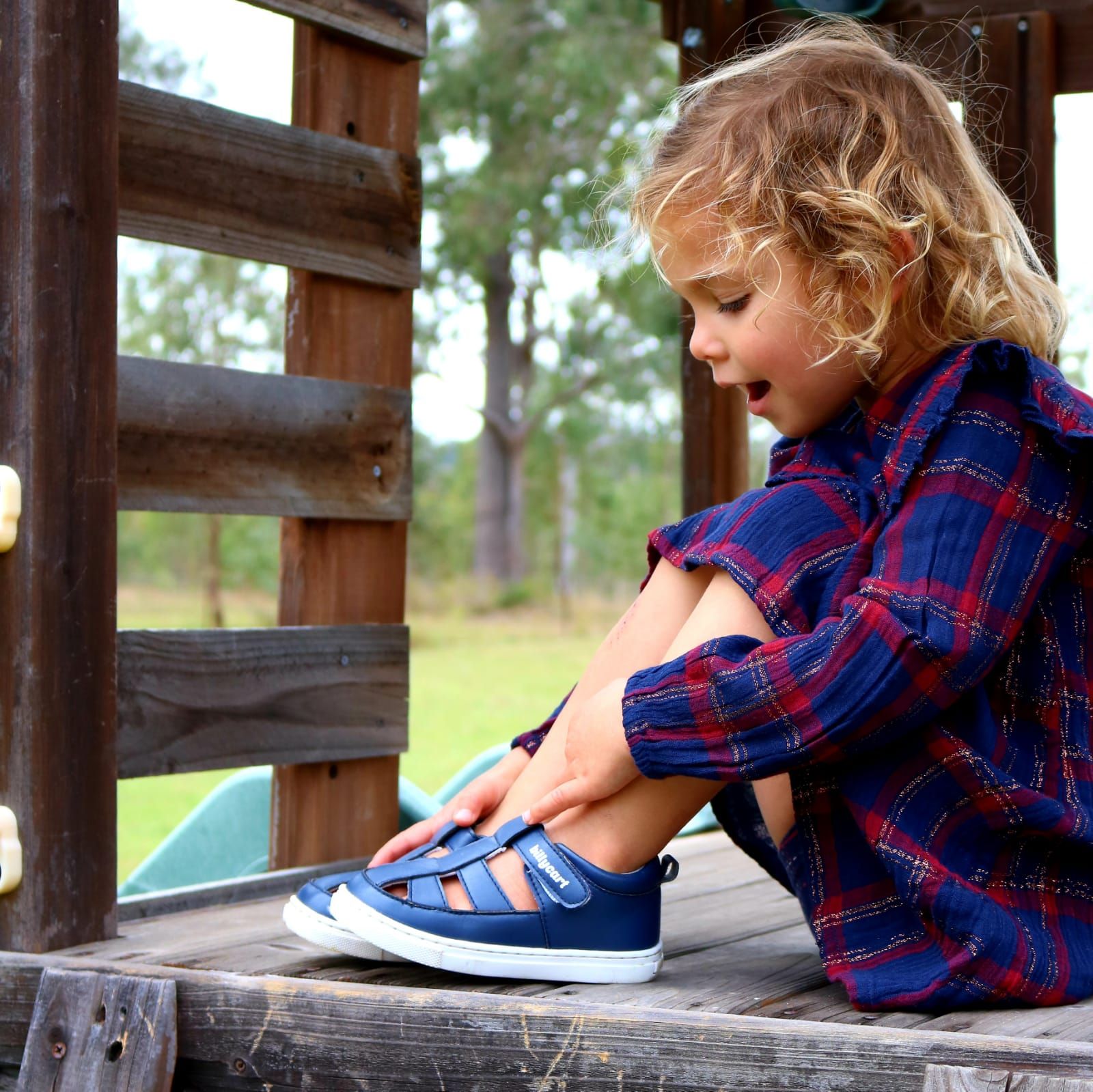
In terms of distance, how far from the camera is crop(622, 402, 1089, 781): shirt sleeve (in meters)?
1.17

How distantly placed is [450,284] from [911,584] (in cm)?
1616

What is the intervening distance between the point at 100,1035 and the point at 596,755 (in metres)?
0.55

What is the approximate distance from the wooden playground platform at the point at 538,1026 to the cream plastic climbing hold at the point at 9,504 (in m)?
0.43

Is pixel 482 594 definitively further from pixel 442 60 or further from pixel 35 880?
pixel 35 880

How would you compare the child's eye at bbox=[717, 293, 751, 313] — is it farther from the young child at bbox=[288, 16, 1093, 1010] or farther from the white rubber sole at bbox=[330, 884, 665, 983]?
the white rubber sole at bbox=[330, 884, 665, 983]

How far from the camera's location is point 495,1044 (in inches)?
47.1

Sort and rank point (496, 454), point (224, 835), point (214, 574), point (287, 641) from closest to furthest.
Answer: point (287, 641), point (224, 835), point (214, 574), point (496, 454)

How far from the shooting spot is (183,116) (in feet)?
5.84

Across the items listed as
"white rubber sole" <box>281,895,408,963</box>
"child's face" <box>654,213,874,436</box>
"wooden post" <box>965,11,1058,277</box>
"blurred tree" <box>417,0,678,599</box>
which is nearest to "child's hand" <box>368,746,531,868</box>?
"white rubber sole" <box>281,895,408,963</box>

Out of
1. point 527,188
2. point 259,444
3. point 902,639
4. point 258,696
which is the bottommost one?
point 258,696

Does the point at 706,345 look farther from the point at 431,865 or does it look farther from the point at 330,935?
the point at 330,935

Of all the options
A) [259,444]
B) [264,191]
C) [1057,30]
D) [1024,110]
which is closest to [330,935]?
[259,444]

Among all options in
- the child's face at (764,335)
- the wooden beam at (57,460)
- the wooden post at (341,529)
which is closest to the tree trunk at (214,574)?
the wooden post at (341,529)

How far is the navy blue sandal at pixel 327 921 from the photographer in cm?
134
